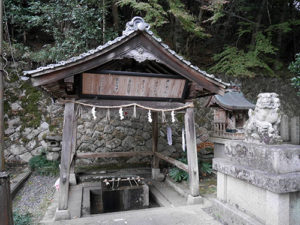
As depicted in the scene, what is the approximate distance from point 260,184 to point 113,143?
26.5 ft

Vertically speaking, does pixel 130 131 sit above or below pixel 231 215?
above

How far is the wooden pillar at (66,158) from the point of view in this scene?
4.84 metres

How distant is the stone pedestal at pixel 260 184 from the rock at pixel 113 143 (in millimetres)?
6822

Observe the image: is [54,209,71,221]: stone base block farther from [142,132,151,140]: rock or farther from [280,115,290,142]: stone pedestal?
[280,115,290,142]: stone pedestal

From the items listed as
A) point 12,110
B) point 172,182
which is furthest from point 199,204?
point 12,110

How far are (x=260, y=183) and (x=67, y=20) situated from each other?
10.4m

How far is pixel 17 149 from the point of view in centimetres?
978

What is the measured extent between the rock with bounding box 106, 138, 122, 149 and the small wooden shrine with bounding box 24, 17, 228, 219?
5.12 m

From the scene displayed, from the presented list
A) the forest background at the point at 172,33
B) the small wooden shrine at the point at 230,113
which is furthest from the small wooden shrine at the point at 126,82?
the forest background at the point at 172,33

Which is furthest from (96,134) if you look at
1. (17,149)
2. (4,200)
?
(4,200)

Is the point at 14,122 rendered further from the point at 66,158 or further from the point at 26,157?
the point at 66,158

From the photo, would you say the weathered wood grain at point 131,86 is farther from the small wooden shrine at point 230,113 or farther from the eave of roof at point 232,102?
the small wooden shrine at point 230,113

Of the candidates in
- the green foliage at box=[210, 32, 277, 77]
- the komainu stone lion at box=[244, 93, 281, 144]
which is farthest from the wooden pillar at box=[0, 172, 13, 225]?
the green foliage at box=[210, 32, 277, 77]

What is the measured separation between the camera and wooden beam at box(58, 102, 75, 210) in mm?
Result: 4852
